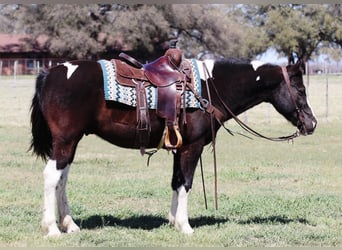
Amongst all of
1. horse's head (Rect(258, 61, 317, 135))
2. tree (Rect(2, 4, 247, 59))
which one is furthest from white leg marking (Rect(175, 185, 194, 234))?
tree (Rect(2, 4, 247, 59))

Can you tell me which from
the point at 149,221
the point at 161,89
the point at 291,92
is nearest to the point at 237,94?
the point at 291,92

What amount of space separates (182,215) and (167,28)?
126 ft

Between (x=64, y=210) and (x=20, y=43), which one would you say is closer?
(x=64, y=210)

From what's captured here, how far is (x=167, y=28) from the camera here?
43.5 meters

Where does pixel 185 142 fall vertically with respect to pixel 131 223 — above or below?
above

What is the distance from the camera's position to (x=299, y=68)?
648cm

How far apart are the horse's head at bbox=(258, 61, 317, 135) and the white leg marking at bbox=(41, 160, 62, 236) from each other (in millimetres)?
2558

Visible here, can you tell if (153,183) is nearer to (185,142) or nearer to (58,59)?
(185,142)

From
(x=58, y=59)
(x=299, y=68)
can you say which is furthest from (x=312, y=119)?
(x=58, y=59)

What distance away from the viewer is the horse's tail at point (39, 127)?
238 inches

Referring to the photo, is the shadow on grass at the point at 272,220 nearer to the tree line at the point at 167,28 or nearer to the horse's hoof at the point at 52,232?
the horse's hoof at the point at 52,232

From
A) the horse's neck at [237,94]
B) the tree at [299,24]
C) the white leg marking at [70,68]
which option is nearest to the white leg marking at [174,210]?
the horse's neck at [237,94]

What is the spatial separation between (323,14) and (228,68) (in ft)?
148

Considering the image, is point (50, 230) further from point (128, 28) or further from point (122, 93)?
point (128, 28)
